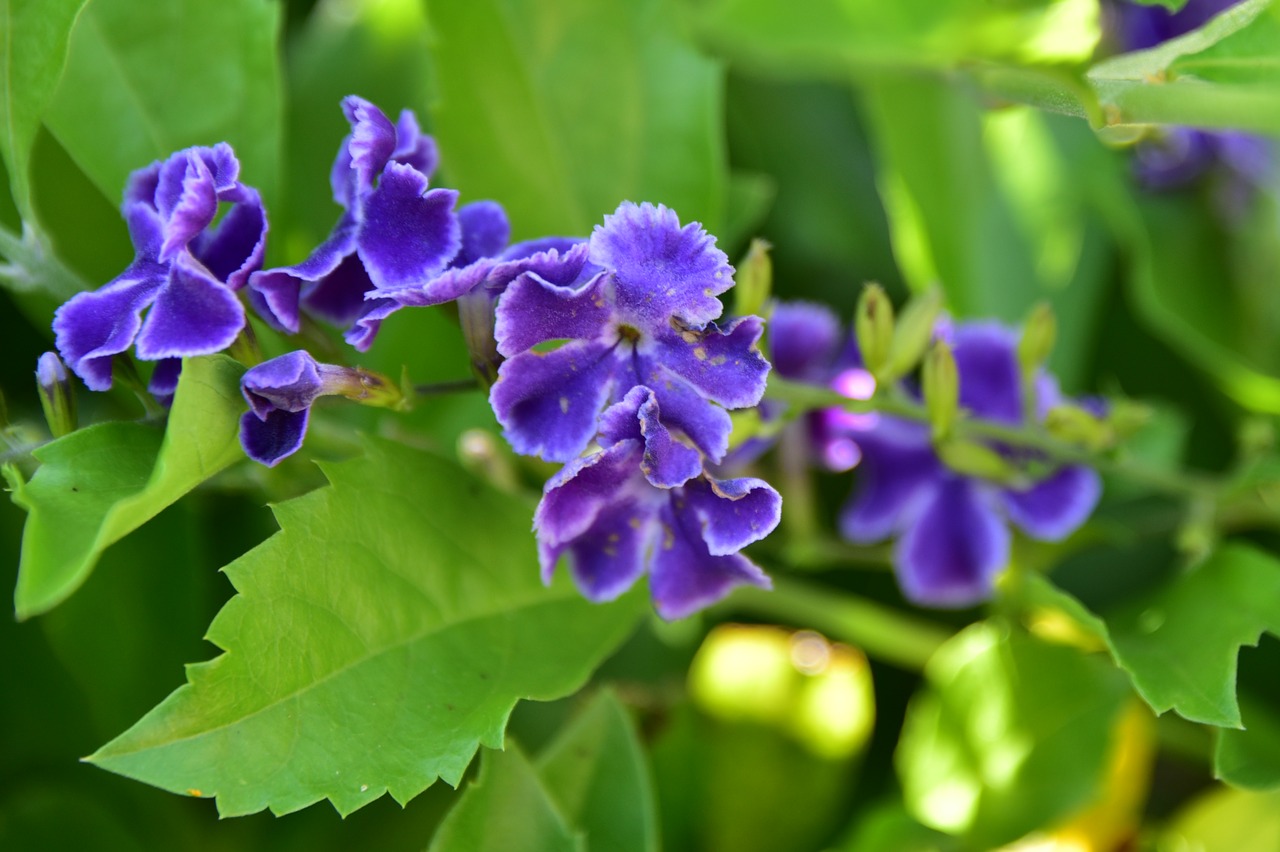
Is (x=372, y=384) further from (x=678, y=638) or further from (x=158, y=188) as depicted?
(x=678, y=638)

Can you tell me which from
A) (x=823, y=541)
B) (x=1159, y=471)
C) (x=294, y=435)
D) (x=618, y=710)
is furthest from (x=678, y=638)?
(x=294, y=435)

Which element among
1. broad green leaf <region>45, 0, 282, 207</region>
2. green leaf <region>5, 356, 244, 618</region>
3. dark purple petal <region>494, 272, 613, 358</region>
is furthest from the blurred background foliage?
dark purple petal <region>494, 272, 613, 358</region>

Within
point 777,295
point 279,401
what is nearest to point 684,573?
point 279,401

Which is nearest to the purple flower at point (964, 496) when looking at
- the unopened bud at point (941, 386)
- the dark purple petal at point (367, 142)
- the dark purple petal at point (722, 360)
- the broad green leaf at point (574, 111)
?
the unopened bud at point (941, 386)

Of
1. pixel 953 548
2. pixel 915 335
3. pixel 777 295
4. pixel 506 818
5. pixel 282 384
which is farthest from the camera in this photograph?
pixel 777 295

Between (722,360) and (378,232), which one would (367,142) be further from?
(722,360)

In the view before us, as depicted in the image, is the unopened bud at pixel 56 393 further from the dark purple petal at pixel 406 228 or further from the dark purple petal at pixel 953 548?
the dark purple petal at pixel 953 548

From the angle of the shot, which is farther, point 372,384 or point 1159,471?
point 1159,471
